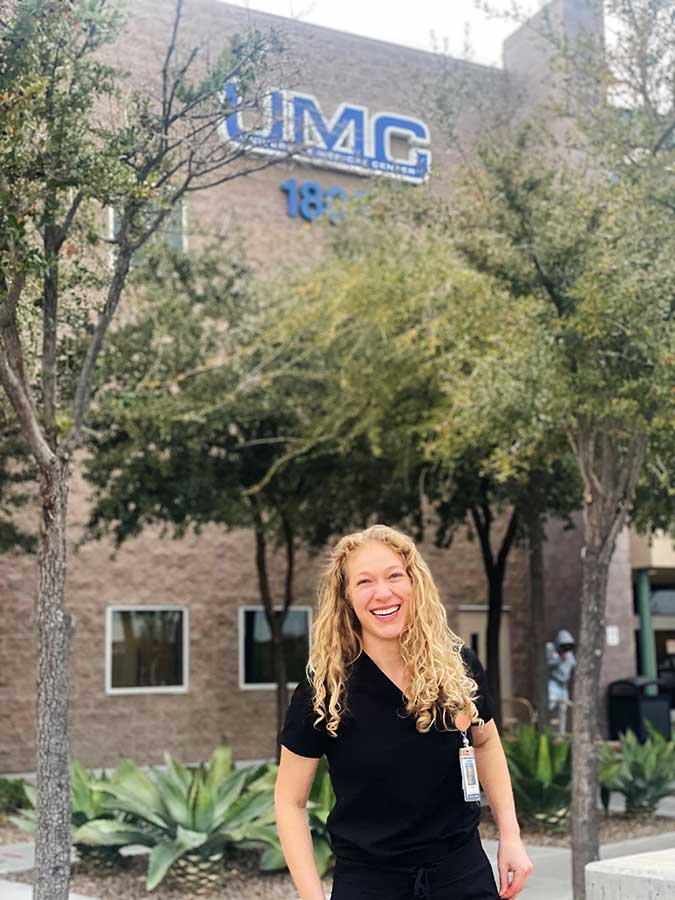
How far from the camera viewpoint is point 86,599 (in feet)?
62.5

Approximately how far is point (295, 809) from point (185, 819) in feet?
19.1

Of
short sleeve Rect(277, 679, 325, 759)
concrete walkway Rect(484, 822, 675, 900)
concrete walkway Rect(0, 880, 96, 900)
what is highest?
short sleeve Rect(277, 679, 325, 759)

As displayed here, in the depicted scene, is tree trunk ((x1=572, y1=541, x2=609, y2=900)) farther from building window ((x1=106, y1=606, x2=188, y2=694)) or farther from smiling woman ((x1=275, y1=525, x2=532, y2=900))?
building window ((x1=106, y1=606, x2=188, y2=694))

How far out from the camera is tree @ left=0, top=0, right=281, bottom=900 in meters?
6.45

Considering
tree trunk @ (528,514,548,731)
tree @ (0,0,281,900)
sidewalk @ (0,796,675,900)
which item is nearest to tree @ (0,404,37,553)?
sidewalk @ (0,796,675,900)

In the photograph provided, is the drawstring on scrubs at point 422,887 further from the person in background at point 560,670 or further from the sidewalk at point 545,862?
the person in background at point 560,670

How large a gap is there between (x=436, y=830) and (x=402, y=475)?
11.5m

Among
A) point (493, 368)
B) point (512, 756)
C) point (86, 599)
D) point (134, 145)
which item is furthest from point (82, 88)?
point (86, 599)

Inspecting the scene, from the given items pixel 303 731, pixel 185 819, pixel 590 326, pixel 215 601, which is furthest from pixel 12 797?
pixel 303 731

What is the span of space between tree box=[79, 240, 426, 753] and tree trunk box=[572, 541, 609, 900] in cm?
564

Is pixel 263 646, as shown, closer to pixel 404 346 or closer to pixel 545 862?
pixel 404 346

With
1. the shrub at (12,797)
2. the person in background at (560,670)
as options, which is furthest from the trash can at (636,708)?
the shrub at (12,797)

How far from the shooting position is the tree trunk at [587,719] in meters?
8.41

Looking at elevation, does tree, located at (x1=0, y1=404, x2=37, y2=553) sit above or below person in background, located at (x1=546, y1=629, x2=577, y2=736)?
above
